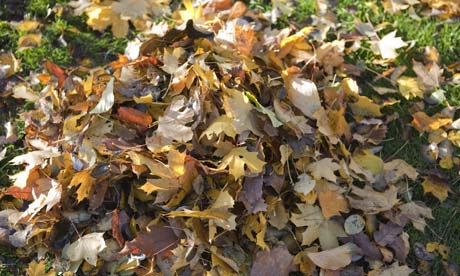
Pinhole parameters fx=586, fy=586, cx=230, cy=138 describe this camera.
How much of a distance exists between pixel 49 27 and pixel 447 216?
2471mm

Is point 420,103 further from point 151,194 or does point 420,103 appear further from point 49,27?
point 49,27

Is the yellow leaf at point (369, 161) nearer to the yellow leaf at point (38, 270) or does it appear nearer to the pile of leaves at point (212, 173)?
the pile of leaves at point (212, 173)

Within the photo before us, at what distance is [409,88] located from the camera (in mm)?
3182

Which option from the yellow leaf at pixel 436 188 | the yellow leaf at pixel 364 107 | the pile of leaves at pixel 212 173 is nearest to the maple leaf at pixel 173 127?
the pile of leaves at pixel 212 173

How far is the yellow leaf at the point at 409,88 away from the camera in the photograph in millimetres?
3164

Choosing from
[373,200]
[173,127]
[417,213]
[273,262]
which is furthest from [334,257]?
[173,127]

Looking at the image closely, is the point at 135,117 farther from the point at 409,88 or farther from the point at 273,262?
the point at 409,88

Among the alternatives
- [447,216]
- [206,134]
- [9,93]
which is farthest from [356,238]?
[9,93]

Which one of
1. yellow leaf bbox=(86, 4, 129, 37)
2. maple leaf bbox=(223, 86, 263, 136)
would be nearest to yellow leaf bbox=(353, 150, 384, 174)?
maple leaf bbox=(223, 86, 263, 136)

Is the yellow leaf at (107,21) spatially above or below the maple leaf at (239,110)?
A: below

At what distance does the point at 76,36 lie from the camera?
348 cm

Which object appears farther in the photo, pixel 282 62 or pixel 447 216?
pixel 282 62

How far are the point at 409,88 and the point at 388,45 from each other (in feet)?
1.08

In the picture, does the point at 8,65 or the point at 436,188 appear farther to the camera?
the point at 8,65
